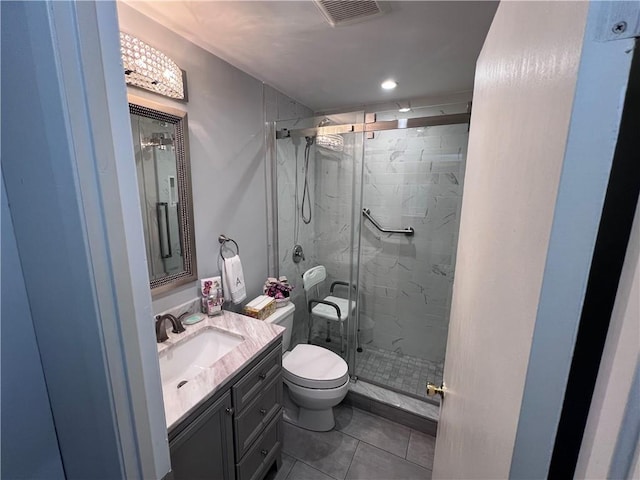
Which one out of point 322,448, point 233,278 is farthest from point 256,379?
point 322,448

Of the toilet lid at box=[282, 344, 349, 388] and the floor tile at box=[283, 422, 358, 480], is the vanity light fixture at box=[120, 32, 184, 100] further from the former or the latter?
the floor tile at box=[283, 422, 358, 480]

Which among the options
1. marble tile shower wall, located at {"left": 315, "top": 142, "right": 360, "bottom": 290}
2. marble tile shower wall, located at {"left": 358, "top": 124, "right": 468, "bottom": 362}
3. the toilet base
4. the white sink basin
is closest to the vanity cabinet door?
the white sink basin

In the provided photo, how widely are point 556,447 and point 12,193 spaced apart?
965mm

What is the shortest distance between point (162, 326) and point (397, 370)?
79.7 inches

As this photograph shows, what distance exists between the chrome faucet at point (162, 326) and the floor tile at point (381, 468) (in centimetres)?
133

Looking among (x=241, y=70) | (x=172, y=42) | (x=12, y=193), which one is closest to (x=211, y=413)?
(x=12, y=193)

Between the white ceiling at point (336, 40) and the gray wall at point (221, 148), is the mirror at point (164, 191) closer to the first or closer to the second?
the gray wall at point (221, 148)

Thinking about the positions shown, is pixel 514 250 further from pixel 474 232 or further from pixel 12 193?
pixel 12 193

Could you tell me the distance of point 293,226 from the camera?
8.18 ft

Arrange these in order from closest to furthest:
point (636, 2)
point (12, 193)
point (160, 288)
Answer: point (636, 2), point (12, 193), point (160, 288)

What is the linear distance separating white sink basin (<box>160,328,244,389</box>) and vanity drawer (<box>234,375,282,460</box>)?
0.29m

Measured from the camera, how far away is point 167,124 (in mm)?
1391

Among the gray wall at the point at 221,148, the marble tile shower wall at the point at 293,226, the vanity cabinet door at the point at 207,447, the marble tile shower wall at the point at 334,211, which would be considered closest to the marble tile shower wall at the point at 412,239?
the marble tile shower wall at the point at 334,211

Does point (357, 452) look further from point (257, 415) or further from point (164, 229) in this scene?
point (164, 229)
